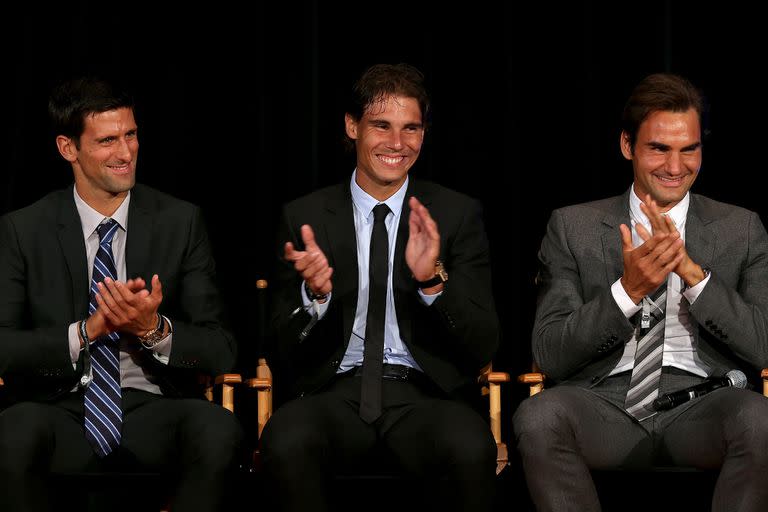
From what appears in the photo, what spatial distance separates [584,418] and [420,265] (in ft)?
2.02

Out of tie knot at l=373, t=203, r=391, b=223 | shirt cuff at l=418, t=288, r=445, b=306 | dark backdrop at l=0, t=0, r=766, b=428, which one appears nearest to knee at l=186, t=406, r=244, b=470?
shirt cuff at l=418, t=288, r=445, b=306

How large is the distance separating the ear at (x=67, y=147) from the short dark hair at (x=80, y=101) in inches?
0.6

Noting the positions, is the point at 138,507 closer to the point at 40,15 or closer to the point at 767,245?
the point at 40,15

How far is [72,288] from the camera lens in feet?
11.8

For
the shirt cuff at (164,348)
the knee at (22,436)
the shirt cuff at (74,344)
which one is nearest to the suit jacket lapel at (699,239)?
the shirt cuff at (164,348)

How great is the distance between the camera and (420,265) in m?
3.36

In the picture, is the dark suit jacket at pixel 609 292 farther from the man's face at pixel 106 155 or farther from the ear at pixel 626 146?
the man's face at pixel 106 155

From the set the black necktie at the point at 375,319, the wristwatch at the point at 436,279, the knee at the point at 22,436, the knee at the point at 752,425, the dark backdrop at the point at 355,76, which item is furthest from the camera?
the dark backdrop at the point at 355,76

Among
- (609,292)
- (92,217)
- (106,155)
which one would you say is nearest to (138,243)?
(92,217)

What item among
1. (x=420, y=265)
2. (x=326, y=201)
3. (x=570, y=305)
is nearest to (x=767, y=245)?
(x=570, y=305)

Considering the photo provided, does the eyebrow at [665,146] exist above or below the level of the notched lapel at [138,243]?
above

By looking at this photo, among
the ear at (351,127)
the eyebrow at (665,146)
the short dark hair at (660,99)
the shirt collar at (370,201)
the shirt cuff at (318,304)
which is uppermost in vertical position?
the short dark hair at (660,99)

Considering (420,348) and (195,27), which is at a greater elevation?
(195,27)

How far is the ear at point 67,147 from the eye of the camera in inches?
148
